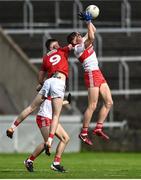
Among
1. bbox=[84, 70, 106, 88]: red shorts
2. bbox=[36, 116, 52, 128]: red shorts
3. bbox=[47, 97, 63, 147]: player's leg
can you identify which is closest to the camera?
bbox=[47, 97, 63, 147]: player's leg

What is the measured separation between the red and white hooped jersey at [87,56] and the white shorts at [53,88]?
127 centimetres

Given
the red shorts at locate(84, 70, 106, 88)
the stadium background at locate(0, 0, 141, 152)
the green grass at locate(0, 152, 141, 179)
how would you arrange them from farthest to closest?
the stadium background at locate(0, 0, 141, 152), the red shorts at locate(84, 70, 106, 88), the green grass at locate(0, 152, 141, 179)

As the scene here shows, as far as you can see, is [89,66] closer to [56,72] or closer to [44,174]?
[56,72]

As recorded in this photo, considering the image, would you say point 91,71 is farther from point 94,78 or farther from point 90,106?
point 90,106

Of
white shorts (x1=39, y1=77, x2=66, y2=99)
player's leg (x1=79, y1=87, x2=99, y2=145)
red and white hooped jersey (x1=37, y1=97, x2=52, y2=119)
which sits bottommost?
player's leg (x1=79, y1=87, x2=99, y2=145)

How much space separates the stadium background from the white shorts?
9288mm

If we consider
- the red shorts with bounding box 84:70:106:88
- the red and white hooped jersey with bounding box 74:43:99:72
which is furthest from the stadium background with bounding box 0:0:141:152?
the red and white hooped jersey with bounding box 74:43:99:72

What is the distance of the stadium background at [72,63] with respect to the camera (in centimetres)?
2777

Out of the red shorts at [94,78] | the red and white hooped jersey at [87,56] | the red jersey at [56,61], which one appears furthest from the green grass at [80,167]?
the red and white hooped jersey at [87,56]

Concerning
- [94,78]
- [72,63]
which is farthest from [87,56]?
[72,63]

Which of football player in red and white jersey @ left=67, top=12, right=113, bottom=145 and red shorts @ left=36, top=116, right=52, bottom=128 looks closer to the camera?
red shorts @ left=36, top=116, right=52, bottom=128

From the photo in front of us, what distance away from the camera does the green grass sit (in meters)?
16.5

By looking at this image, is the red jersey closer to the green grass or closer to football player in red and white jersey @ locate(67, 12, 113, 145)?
football player in red and white jersey @ locate(67, 12, 113, 145)

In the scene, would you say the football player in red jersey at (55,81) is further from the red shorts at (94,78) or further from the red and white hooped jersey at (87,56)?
the red shorts at (94,78)
